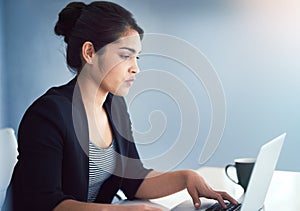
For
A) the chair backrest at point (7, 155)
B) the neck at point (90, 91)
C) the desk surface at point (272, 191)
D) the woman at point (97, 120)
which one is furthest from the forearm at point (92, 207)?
the chair backrest at point (7, 155)

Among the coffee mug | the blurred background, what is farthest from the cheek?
the blurred background

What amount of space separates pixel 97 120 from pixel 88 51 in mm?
192

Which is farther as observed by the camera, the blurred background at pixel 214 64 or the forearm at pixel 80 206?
the blurred background at pixel 214 64

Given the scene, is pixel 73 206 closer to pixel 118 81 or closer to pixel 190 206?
pixel 190 206

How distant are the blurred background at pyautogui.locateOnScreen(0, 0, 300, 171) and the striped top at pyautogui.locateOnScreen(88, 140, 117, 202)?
101cm

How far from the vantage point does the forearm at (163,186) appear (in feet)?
4.36

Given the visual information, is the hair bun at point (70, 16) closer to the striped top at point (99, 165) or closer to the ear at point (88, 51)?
the ear at point (88, 51)

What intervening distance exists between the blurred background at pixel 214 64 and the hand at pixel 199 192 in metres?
0.99

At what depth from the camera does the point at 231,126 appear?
227cm

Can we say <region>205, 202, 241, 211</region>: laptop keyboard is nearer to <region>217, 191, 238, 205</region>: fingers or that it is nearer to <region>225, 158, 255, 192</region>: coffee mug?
<region>217, 191, 238, 205</region>: fingers

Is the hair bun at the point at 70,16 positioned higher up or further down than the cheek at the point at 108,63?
higher up

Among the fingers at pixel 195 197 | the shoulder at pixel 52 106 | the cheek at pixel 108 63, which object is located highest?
the cheek at pixel 108 63

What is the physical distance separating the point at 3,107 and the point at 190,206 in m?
1.56

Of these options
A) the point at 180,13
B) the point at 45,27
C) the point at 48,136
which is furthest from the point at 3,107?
the point at 48,136
